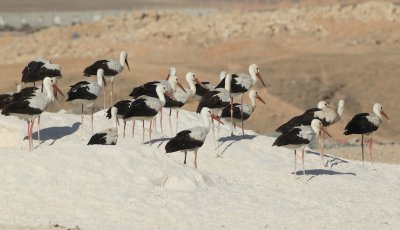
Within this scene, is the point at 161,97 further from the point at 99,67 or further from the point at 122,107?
the point at 99,67

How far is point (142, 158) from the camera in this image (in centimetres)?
2055

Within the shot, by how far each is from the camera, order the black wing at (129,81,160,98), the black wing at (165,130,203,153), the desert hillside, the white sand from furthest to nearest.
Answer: the desert hillside < the black wing at (129,81,160,98) < the black wing at (165,130,203,153) < the white sand

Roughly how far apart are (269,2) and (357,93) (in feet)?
271

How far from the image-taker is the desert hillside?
49969 millimetres

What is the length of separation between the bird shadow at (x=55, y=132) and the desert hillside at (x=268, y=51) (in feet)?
59.4

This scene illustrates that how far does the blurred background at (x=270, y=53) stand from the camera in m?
49.2

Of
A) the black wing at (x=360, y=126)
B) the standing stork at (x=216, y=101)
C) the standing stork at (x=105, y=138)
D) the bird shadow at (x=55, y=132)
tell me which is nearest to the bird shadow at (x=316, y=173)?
the black wing at (x=360, y=126)

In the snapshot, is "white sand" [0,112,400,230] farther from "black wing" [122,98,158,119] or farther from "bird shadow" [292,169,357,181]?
"black wing" [122,98,158,119]

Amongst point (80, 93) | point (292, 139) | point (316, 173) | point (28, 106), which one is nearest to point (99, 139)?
point (28, 106)

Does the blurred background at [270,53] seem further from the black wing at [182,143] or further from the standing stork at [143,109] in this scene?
the black wing at [182,143]

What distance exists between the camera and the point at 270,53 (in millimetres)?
60625

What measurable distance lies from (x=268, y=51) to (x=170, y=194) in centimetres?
4215

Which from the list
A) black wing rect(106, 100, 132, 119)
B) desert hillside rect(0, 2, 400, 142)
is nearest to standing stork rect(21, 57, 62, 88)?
black wing rect(106, 100, 132, 119)

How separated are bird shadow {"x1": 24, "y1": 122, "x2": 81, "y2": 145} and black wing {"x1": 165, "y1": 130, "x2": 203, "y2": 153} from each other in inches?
158
